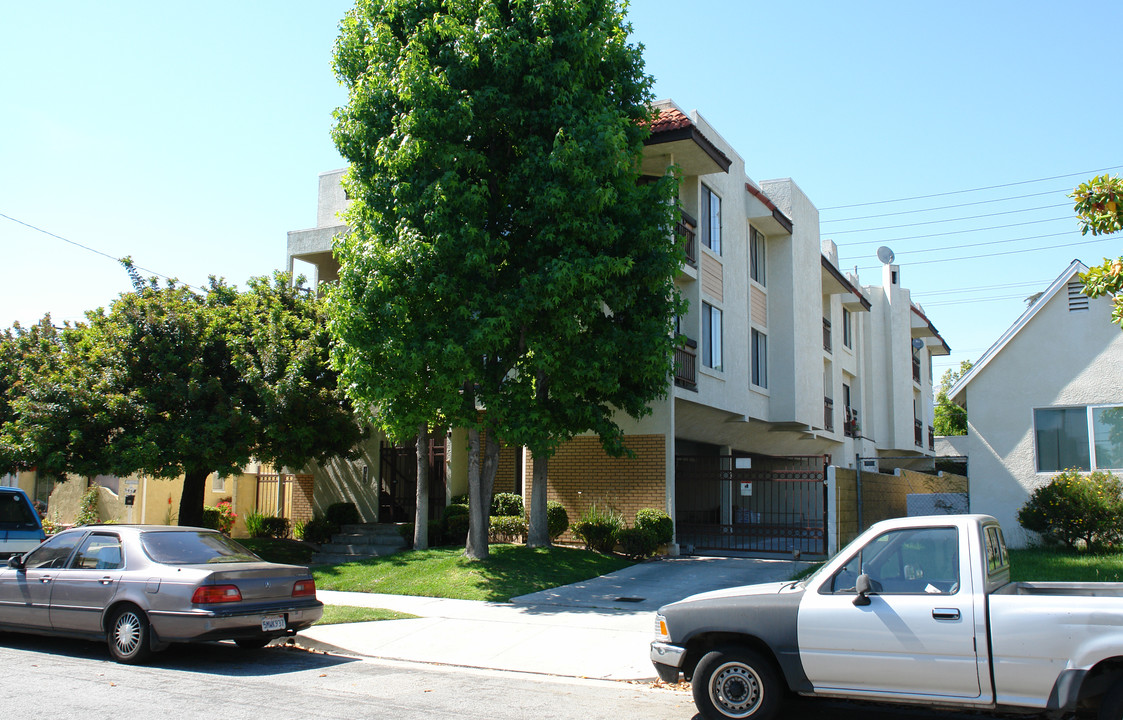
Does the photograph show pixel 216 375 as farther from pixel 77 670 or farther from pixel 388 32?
pixel 77 670

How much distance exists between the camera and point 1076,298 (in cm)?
1689

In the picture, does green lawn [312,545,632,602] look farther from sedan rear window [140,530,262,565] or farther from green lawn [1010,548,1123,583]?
green lawn [1010,548,1123,583]

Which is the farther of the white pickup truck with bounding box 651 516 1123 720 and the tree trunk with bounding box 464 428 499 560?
the tree trunk with bounding box 464 428 499 560

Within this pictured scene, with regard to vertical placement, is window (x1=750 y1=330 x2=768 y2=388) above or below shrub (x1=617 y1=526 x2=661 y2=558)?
above

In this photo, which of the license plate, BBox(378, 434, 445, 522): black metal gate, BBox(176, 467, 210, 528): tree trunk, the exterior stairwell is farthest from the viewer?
BBox(378, 434, 445, 522): black metal gate

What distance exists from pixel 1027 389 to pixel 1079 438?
1.26 meters

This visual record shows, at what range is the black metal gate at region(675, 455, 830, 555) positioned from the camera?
18344mm

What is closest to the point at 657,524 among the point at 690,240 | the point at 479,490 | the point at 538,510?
the point at 538,510

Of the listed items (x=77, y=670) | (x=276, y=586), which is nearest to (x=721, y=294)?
(x=276, y=586)

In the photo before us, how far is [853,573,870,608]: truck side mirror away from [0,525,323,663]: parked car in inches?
236

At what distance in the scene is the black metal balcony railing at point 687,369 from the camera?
62.7ft

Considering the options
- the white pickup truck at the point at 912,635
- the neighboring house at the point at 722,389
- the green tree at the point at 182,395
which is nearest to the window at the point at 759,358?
the neighboring house at the point at 722,389

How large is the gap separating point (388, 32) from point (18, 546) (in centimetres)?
1019

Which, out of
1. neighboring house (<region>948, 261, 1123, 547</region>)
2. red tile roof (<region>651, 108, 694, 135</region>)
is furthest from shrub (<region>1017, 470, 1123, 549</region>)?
red tile roof (<region>651, 108, 694, 135</region>)
